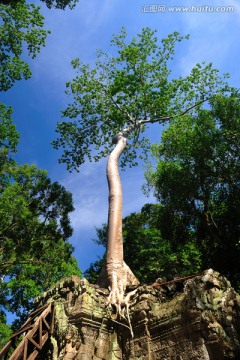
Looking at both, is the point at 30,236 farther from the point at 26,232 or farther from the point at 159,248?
the point at 159,248

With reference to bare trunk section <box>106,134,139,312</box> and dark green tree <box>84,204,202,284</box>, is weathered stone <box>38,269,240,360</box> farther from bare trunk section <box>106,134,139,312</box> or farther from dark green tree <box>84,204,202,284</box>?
dark green tree <box>84,204,202,284</box>

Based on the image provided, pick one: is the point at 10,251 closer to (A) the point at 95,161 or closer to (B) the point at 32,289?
(B) the point at 32,289

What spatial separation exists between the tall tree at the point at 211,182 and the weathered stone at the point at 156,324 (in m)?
7.54

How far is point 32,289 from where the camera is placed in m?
13.7

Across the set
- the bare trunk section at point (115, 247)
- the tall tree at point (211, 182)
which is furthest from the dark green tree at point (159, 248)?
the bare trunk section at point (115, 247)

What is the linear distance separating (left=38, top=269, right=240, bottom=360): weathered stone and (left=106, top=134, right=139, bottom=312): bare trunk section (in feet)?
1.35

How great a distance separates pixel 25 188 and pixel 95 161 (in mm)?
3441

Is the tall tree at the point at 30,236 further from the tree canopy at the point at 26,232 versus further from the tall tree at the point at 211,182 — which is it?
the tall tree at the point at 211,182

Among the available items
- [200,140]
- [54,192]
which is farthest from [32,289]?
[200,140]

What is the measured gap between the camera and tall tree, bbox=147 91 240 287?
41.3 feet

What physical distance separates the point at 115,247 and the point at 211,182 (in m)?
7.24

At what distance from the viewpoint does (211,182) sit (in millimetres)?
13281

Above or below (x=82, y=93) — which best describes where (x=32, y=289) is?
below

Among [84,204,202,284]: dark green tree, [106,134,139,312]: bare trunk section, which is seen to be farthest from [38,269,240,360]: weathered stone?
[84,204,202,284]: dark green tree
